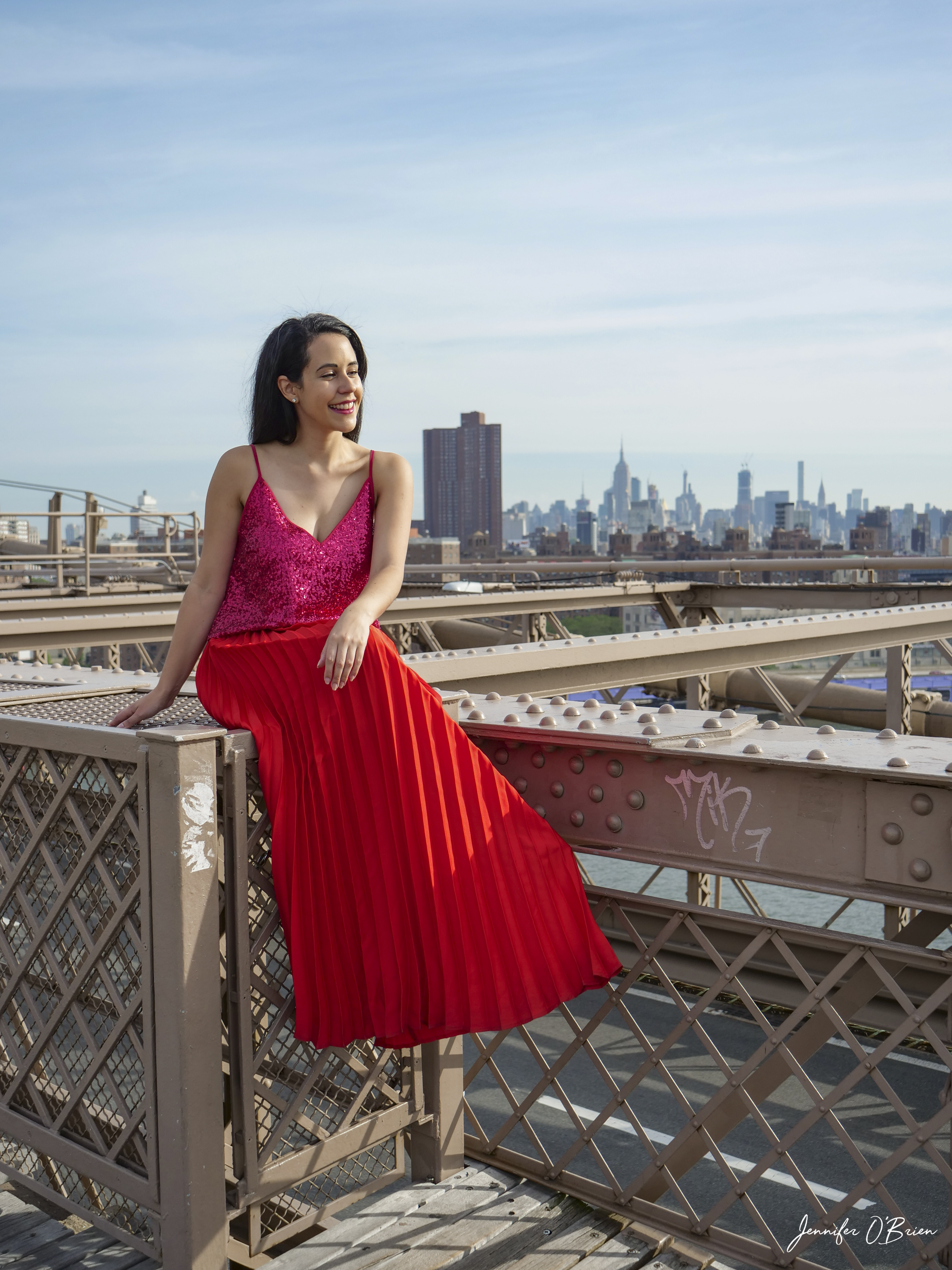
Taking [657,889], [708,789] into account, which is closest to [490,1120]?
[708,789]

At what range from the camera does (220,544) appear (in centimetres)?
288

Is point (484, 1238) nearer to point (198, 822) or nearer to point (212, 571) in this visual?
point (198, 822)

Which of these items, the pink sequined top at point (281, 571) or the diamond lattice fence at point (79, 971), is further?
the pink sequined top at point (281, 571)

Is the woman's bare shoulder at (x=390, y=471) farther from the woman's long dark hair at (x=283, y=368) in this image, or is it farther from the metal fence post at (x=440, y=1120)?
the metal fence post at (x=440, y=1120)

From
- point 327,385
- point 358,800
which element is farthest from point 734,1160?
point 327,385

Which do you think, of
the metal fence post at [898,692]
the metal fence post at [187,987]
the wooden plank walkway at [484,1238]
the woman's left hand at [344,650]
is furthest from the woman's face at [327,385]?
the metal fence post at [898,692]

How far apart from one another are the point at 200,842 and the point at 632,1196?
1.47 m

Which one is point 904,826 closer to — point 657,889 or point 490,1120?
point 490,1120

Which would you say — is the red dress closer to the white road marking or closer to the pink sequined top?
the pink sequined top

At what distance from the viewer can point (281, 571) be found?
2.85m

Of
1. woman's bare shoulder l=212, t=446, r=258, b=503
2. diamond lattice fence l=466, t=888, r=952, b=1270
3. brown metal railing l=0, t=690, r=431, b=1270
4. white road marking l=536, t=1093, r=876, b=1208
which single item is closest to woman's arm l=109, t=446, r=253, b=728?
woman's bare shoulder l=212, t=446, r=258, b=503

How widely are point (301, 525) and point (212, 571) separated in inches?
10.0

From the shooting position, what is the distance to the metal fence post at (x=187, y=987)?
2.41 meters

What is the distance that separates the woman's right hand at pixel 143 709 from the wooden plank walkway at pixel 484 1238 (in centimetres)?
131
